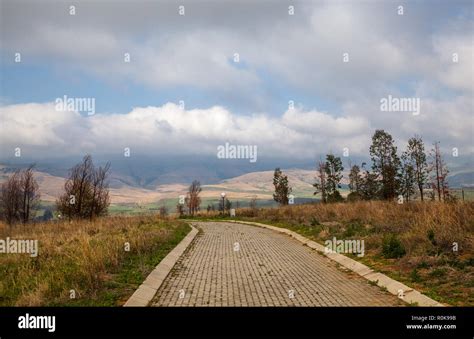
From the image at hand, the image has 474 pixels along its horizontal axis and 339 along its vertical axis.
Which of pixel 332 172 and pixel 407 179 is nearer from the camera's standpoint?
pixel 407 179

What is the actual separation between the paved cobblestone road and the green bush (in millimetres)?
1712

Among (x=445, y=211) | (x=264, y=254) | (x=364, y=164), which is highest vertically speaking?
(x=364, y=164)

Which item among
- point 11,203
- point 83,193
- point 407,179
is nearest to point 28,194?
point 11,203

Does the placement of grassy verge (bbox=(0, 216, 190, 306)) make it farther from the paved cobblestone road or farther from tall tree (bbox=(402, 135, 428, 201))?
tall tree (bbox=(402, 135, 428, 201))

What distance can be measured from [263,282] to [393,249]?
4859 mm

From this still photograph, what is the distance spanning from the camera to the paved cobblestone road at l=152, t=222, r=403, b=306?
8586 millimetres

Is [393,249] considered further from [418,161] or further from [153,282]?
[418,161]

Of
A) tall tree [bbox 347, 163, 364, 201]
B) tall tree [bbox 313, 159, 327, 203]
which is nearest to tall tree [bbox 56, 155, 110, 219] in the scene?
tall tree [bbox 313, 159, 327, 203]

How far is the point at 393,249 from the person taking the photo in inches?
508
